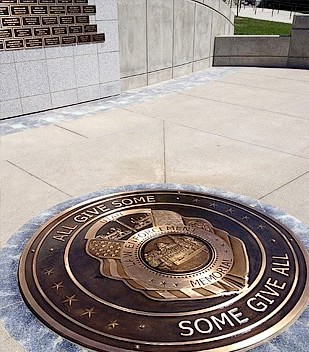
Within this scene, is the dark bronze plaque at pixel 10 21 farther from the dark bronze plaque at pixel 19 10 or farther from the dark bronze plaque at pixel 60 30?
the dark bronze plaque at pixel 60 30

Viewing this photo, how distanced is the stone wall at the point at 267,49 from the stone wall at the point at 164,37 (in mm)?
417

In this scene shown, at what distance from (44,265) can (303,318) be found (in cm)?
173

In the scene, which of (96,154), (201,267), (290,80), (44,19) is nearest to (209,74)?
(290,80)

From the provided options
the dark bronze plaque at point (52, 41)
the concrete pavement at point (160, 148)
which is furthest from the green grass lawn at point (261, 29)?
the dark bronze plaque at point (52, 41)

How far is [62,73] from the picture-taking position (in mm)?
7148

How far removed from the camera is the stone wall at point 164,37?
27.3ft

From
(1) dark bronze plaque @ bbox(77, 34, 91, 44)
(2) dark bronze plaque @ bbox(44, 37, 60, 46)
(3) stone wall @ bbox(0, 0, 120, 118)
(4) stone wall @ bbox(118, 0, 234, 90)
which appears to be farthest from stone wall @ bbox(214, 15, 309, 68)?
(2) dark bronze plaque @ bbox(44, 37, 60, 46)

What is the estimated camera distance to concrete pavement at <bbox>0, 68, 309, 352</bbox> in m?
4.05

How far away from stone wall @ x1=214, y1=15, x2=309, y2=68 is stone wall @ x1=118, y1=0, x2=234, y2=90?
42cm

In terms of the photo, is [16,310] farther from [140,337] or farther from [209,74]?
[209,74]

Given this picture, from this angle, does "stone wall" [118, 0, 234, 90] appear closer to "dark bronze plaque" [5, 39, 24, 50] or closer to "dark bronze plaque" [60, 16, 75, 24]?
"dark bronze plaque" [60, 16, 75, 24]

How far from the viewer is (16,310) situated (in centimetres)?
249

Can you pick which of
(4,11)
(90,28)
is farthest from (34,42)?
(90,28)

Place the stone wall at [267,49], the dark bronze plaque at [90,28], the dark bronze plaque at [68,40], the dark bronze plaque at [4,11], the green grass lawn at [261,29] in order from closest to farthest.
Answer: the dark bronze plaque at [4,11], the dark bronze plaque at [68,40], the dark bronze plaque at [90,28], the stone wall at [267,49], the green grass lawn at [261,29]
